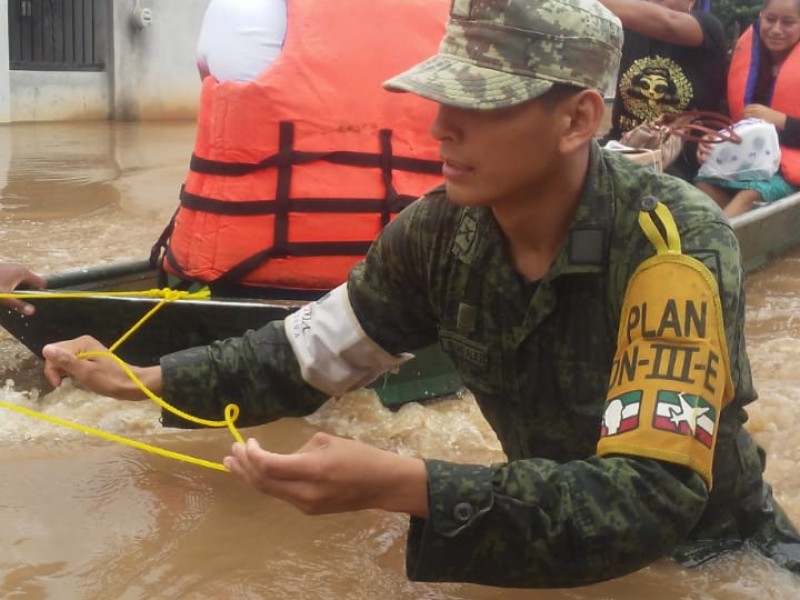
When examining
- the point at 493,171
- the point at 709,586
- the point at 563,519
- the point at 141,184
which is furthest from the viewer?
the point at 141,184

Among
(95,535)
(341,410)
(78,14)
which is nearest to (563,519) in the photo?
(95,535)

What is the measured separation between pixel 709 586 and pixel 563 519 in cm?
97

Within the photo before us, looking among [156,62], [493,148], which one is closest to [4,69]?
[156,62]

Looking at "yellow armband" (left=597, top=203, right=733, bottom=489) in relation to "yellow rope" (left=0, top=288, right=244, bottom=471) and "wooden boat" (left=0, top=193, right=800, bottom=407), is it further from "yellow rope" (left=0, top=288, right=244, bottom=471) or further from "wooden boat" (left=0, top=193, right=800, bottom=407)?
"wooden boat" (left=0, top=193, right=800, bottom=407)

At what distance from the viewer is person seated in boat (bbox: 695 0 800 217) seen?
624cm

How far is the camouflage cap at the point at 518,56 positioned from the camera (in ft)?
6.24

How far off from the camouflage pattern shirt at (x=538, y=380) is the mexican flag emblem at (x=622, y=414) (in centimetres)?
5

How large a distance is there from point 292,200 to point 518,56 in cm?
202

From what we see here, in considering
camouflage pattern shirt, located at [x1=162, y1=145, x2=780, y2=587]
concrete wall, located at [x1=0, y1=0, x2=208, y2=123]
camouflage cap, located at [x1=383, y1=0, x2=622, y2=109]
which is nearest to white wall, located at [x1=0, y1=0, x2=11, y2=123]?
concrete wall, located at [x1=0, y1=0, x2=208, y2=123]

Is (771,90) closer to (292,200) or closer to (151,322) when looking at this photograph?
(292,200)

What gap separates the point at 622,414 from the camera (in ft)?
6.03

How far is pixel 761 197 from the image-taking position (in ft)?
20.2

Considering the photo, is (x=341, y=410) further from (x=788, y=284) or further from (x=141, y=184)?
(x=141, y=184)

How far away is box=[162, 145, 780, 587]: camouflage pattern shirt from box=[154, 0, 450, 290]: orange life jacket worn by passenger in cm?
149
